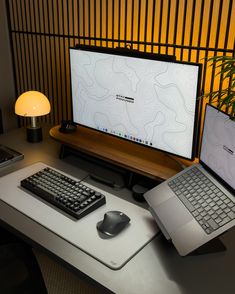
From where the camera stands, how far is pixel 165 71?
1180 mm

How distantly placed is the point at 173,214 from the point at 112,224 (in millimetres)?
187

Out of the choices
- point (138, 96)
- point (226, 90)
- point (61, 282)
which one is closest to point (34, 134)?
point (138, 96)

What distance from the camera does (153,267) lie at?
936mm

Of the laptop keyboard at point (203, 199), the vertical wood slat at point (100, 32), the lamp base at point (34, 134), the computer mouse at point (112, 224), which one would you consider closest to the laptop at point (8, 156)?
the lamp base at point (34, 134)

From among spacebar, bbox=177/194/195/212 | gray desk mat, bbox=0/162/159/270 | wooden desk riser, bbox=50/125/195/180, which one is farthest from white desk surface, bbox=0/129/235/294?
wooden desk riser, bbox=50/125/195/180

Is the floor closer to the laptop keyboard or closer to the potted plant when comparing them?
the laptop keyboard

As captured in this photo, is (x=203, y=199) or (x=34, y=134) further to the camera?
(x=34, y=134)

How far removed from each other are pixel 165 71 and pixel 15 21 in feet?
4.21

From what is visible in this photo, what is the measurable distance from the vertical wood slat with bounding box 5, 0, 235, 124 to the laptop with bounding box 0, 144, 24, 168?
0.50 meters

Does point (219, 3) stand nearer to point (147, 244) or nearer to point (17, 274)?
point (147, 244)

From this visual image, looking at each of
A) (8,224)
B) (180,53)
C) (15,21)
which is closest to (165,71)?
(180,53)

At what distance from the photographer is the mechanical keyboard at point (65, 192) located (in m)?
1.15

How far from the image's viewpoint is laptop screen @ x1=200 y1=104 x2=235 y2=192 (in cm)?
99

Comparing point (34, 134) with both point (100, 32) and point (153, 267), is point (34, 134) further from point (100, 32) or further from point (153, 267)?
point (153, 267)
